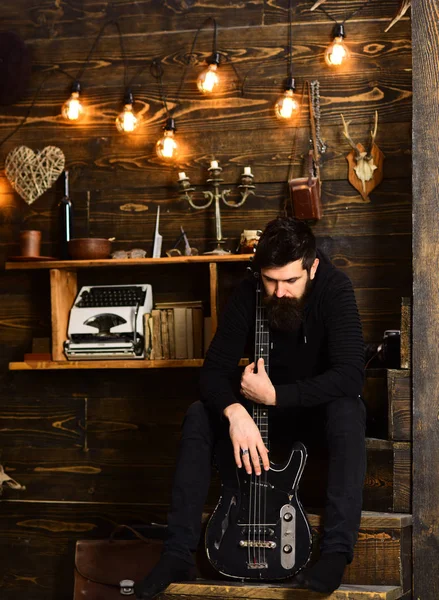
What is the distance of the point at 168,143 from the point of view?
423 cm

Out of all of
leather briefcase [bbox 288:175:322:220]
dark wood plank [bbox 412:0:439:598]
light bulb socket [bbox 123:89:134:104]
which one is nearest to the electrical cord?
leather briefcase [bbox 288:175:322:220]

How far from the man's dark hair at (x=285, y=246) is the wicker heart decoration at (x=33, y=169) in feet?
5.44

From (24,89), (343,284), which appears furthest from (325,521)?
(24,89)

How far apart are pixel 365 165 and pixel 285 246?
49.1 inches

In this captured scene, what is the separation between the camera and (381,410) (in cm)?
346

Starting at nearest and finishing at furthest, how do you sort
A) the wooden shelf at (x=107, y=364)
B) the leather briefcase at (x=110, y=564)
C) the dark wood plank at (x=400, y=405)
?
1. the dark wood plank at (x=400, y=405)
2. the leather briefcase at (x=110, y=564)
3. the wooden shelf at (x=107, y=364)

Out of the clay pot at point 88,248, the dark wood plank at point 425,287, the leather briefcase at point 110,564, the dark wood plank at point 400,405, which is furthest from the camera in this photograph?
the clay pot at point 88,248

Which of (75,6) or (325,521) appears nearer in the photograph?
(325,521)

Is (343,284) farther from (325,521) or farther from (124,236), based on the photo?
(124,236)

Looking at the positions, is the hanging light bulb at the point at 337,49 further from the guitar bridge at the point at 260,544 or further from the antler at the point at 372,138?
the guitar bridge at the point at 260,544

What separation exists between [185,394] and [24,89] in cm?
184

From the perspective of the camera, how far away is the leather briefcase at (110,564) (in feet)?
11.9

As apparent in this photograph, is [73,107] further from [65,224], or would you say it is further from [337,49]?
[337,49]

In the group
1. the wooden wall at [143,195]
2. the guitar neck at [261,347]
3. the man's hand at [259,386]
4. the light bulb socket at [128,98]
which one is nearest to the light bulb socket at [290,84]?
the wooden wall at [143,195]
